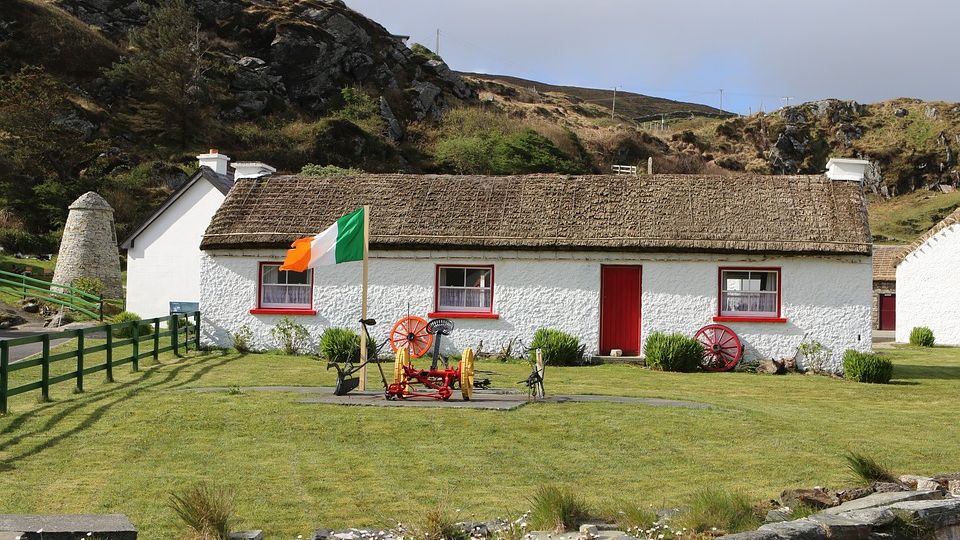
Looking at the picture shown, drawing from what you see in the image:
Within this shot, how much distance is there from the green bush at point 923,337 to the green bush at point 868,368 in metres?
14.6

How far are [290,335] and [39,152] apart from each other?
115 ft

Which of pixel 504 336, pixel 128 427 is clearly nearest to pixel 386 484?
pixel 128 427

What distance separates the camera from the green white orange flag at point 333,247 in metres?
15.5

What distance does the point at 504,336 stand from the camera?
21.9 metres

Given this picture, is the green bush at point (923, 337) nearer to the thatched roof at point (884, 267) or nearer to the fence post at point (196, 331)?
the thatched roof at point (884, 267)

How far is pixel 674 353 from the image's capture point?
20734mm

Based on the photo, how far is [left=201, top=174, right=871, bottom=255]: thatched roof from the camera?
70.6 ft

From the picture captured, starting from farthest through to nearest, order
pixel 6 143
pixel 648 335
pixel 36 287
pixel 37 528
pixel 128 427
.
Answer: pixel 6 143
pixel 36 287
pixel 648 335
pixel 128 427
pixel 37 528

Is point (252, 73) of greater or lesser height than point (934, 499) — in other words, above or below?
above

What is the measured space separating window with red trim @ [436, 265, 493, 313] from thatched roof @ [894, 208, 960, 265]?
18924mm

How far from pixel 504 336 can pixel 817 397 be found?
741cm

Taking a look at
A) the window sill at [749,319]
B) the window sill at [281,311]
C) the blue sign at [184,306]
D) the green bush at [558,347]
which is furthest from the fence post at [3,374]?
the blue sign at [184,306]

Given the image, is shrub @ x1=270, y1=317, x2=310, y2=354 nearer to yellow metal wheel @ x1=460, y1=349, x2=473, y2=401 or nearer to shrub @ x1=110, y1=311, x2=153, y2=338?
shrub @ x1=110, y1=311, x2=153, y2=338

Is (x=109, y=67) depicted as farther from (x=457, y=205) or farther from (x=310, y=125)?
(x=457, y=205)
